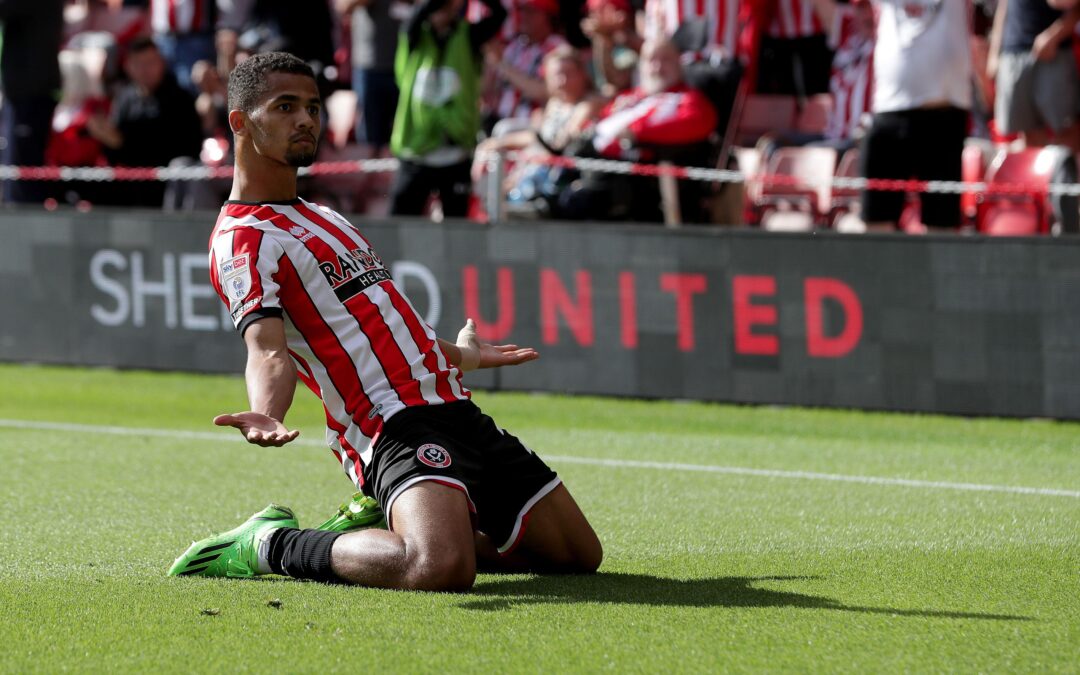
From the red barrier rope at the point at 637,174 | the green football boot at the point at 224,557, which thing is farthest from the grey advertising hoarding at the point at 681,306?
the green football boot at the point at 224,557

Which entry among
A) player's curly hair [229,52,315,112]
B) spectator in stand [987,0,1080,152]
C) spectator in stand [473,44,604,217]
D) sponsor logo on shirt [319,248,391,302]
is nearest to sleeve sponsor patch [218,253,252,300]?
sponsor logo on shirt [319,248,391,302]

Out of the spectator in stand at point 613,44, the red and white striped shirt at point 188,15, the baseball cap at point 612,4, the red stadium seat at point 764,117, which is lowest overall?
the red stadium seat at point 764,117

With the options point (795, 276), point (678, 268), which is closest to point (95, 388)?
point (678, 268)

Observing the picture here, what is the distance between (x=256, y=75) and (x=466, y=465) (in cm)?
151

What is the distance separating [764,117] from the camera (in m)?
15.4

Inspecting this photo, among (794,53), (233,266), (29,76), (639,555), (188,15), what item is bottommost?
(639,555)

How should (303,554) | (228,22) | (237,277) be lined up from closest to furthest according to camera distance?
(237,277)
(303,554)
(228,22)

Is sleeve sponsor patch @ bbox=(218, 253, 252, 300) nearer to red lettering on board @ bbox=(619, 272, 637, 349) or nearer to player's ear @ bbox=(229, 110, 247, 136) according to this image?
player's ear @ bbox=(229, 110, 247, 136)

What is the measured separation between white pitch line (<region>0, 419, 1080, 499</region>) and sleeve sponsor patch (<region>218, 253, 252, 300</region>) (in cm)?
372

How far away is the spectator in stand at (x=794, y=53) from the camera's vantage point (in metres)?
14.7

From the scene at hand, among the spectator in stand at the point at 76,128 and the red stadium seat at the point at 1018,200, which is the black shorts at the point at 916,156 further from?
the spectator in stand at the point at 76,128

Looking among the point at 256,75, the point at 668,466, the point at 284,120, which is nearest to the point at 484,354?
the point at 284,120

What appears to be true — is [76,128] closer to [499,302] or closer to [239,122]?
[499,302]

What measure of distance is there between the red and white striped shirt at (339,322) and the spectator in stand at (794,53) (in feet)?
29.9
